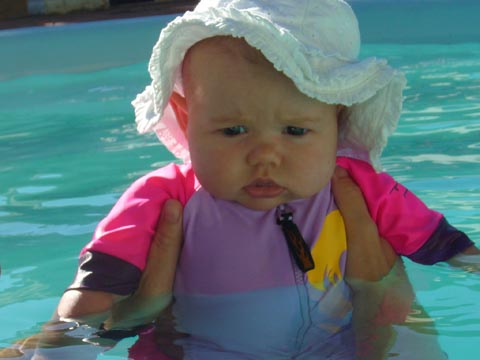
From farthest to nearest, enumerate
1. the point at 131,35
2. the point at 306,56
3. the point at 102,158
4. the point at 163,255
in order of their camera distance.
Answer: the point at 131,35 → the point at 102,158 → the point at 163,255 → the point at 306,56

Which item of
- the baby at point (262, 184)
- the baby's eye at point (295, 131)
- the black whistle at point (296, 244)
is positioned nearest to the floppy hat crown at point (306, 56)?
the baby at point (262, 184)

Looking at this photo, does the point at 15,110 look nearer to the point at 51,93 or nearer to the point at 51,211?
the point at 51,93

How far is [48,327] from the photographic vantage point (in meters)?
2.68

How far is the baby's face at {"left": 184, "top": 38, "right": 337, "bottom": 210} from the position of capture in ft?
8.38

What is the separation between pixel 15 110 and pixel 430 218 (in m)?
4.43

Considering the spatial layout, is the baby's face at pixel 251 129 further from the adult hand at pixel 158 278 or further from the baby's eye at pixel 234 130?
the adult hand at pixel 158 278

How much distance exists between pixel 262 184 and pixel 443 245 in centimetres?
64

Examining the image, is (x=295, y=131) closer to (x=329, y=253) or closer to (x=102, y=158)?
(x=329, y=253)

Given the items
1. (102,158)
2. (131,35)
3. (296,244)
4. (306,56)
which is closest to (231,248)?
(296,244)

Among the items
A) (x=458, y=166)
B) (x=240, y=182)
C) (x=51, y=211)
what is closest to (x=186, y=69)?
(x=240, y=182)

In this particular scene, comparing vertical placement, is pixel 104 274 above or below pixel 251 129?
below

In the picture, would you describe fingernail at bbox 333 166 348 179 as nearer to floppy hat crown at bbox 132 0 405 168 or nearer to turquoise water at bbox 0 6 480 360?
floppy hat crown at bbox 132 0 405 168

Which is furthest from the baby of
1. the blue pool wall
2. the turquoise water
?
the blue pool wall

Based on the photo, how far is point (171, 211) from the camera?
2711 millimetres
